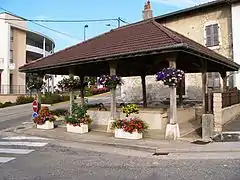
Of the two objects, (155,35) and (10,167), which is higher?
(155,35)

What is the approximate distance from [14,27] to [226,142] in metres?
36.5

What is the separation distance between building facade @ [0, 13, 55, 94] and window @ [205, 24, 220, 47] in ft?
82.1

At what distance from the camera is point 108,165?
7727mm

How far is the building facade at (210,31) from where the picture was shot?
20.5 m

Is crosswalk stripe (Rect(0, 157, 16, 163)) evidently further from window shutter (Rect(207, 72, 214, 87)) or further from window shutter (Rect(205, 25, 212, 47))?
window shutter (Rect(205, 25, 212, 47))

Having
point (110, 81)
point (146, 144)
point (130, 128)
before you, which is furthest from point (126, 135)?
point (110, 81)

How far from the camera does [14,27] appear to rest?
41000 millimetres

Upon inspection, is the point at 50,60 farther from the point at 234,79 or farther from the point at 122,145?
the point at 234,79

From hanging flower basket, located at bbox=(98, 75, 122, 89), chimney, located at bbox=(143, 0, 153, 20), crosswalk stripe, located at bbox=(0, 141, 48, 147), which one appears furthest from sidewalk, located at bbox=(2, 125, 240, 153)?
chimney, located at bbox=(143, 0, 153, 20)

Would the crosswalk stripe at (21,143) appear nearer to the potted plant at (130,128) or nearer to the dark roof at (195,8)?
the potted plant at (130,128)

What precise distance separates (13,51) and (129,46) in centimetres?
3284

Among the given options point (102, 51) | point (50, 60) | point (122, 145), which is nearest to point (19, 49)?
point (50, 60)

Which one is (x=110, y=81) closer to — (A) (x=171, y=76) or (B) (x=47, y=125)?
(A) (x=171, y=76)

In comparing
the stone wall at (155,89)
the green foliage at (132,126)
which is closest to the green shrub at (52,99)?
the stone wall at (155,89)
